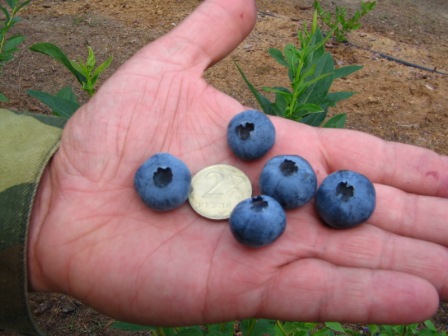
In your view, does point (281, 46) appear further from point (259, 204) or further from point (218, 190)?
point (259, 204)

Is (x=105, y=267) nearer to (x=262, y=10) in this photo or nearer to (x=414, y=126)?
(x=414, y=126)

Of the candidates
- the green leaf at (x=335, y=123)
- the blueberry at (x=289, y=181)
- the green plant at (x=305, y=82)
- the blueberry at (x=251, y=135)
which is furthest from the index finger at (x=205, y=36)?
the blueberry at (x=289, y=181)

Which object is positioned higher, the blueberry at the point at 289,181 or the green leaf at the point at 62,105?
the green leaf at the point at 62,105

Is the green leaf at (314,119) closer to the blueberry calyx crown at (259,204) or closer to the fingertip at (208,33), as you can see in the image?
the fingertip at (208,33)

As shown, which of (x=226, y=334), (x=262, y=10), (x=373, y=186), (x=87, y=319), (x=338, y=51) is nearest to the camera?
(x=373, y=186)

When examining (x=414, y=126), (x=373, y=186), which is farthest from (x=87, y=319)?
(x=414, y=126)

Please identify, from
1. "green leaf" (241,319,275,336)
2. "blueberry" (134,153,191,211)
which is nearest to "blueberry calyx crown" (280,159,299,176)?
"blueberry" (134,153,191,211)

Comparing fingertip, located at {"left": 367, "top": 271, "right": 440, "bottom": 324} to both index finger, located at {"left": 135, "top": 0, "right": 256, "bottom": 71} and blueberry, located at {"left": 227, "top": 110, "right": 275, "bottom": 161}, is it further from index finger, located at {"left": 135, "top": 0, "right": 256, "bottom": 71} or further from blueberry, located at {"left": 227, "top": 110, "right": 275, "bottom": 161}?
index finger, located at {"left": 135, "top": 0, "right": 256, "bottom": 71}
